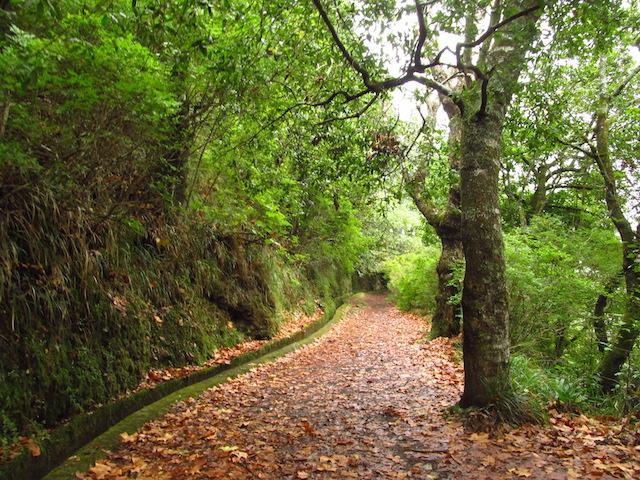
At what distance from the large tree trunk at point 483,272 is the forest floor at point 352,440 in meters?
0.60

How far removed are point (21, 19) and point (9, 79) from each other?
146 cm

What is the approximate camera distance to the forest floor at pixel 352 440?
13.0 feet

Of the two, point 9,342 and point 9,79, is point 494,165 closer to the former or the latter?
point 9,79

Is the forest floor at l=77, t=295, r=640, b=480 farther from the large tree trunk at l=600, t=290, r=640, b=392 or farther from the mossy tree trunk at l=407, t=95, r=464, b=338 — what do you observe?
the mossy tree trunk at l=407, t=95, r=464, b=338

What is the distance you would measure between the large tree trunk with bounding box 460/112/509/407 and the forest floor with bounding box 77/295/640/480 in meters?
0.60

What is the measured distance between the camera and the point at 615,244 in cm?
930

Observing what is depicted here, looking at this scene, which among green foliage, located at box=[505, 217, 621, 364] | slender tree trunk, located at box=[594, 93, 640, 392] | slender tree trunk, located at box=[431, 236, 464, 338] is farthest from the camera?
slender tree trunk, located at box=[431, 236, 464, 338]

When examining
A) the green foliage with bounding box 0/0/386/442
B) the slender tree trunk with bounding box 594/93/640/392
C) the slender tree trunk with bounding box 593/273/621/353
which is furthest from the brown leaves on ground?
the slender tree trunk with bounding box 593/273/621/353

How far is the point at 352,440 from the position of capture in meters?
4.76

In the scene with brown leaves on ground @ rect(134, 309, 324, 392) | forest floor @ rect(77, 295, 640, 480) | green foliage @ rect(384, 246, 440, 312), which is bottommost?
forest floor @ rect(77, 295, 640, 480)

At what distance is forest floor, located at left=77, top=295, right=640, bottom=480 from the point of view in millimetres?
3955

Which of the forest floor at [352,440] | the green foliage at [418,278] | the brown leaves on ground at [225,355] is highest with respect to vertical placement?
the green foliage at [418,278]

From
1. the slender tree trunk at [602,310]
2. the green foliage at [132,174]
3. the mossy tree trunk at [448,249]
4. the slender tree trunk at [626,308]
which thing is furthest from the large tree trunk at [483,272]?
the slender tree trunk at [602,310]

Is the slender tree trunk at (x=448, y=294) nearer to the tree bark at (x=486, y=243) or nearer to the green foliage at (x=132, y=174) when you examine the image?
the green foliage at (x=132, y=174)
